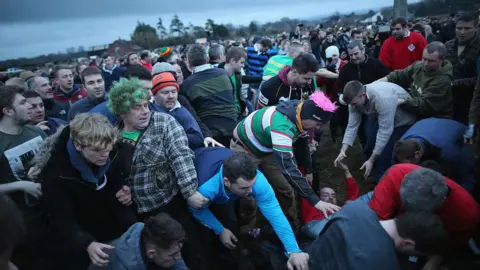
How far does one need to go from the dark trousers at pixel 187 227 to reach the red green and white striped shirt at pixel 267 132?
0.88m

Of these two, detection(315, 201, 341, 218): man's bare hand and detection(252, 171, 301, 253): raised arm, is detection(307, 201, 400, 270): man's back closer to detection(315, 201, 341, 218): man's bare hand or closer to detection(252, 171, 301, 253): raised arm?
detection(252, 171, 301, 253): raised arm

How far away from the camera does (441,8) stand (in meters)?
21.5

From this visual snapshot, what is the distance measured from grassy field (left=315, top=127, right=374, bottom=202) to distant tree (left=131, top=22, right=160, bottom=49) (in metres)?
47.4

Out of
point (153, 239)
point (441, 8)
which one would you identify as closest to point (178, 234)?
point (153, 239)

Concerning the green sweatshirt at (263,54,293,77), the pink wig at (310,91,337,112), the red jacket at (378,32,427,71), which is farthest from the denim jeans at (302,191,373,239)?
the red jacket at (378,32,427,71)

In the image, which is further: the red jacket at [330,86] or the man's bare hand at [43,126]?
the red jacket at [330,86]

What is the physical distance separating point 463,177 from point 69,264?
315 cm

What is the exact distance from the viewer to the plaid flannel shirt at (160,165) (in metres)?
2.59

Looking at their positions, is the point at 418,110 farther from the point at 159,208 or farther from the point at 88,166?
the point at 88,166

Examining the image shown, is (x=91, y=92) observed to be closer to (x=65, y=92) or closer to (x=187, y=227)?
(x=65, y=92)

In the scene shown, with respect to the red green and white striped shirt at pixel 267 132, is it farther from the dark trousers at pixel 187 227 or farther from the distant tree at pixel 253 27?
the distant tree at pixel 253 27

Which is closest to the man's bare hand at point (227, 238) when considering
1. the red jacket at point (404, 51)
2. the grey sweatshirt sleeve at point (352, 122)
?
the grey sweatshirt sleeve at point (352, 122)

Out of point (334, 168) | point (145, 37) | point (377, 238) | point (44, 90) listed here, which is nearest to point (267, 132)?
point (377, 238)

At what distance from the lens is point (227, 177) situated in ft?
8.13
